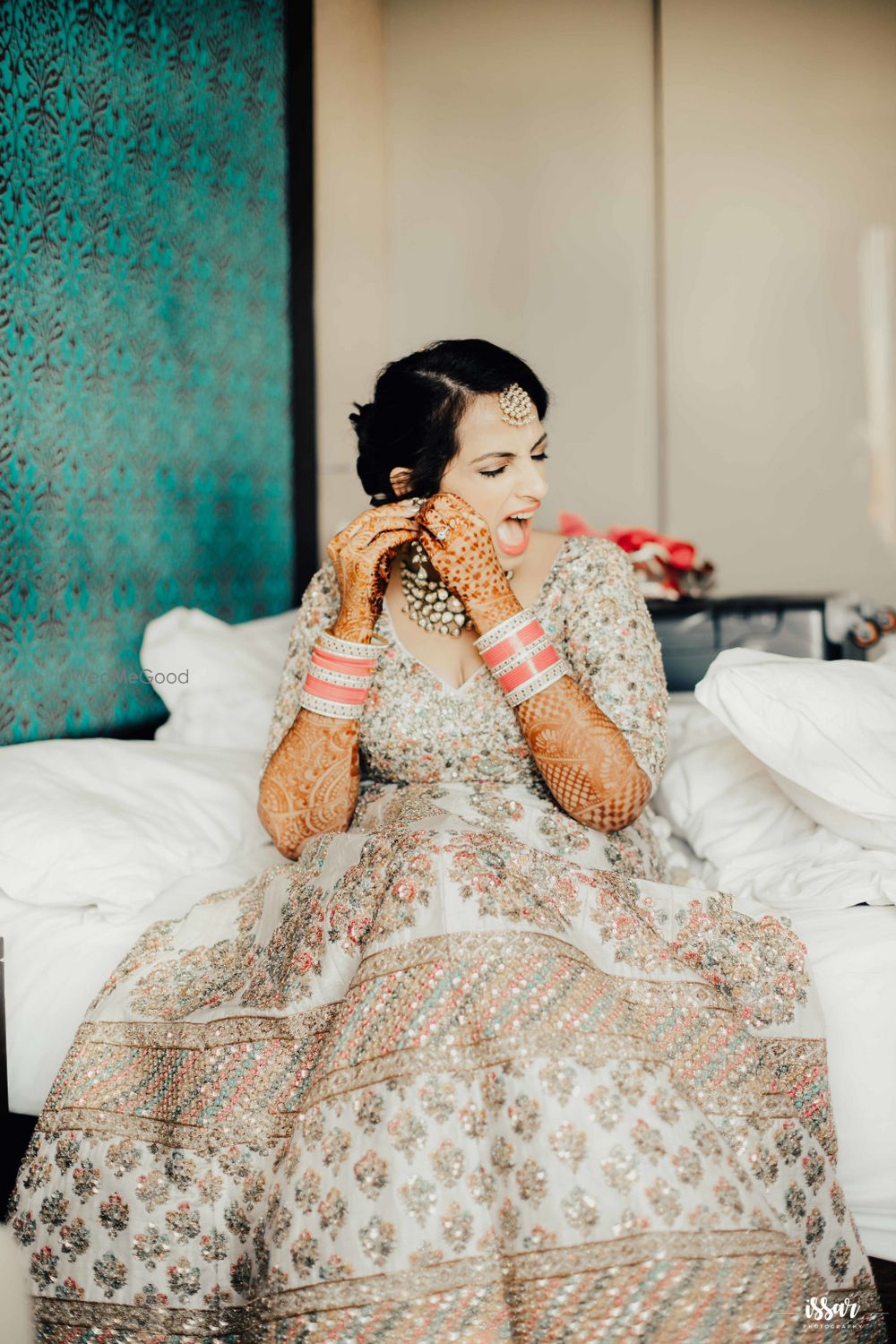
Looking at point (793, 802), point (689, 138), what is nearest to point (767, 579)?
point (689, 138)

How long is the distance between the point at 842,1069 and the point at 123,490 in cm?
163

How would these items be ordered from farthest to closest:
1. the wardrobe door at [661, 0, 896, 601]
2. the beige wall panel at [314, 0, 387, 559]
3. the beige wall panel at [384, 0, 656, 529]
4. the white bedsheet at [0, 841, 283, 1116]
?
1. the beige wall panel at [384, 0, 656, 529]
2. the wardrobe door at [661, 0, 896, 601]
3. the beige wall panel at [314, 0, 387, 559]
4. the white bedsheet at [0, 841, 283, 1116]

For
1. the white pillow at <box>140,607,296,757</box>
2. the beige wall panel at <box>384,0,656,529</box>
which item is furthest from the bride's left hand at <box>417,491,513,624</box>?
the beige wall panel at <box>384,0,656,529</box>

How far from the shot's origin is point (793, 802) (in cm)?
182

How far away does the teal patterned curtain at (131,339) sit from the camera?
78.4 inches

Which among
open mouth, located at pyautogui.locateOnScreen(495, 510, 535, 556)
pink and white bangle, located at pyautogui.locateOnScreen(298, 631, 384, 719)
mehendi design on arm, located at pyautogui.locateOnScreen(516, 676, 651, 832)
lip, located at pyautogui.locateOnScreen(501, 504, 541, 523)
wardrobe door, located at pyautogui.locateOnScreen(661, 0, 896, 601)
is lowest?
mehendi design on arm, located at pyautogui.locateOnScreen(516, 676, 651, 832)

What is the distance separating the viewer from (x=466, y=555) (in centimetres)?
163

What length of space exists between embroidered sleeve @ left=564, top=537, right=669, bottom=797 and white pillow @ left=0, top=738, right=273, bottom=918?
66 cm

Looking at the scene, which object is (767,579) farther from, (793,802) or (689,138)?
(793,802)

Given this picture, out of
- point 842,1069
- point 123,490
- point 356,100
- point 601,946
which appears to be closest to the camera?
point 601,946

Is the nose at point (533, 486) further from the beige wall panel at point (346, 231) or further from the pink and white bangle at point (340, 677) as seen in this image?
the beige wall panel at point (346, 231)

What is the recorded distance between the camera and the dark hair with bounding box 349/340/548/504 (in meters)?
1.75

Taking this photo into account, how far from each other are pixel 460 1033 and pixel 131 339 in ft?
5.51

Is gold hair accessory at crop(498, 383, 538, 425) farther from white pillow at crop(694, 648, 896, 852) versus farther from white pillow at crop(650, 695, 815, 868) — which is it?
white pillow at crop(650, 695, 815, 868)
